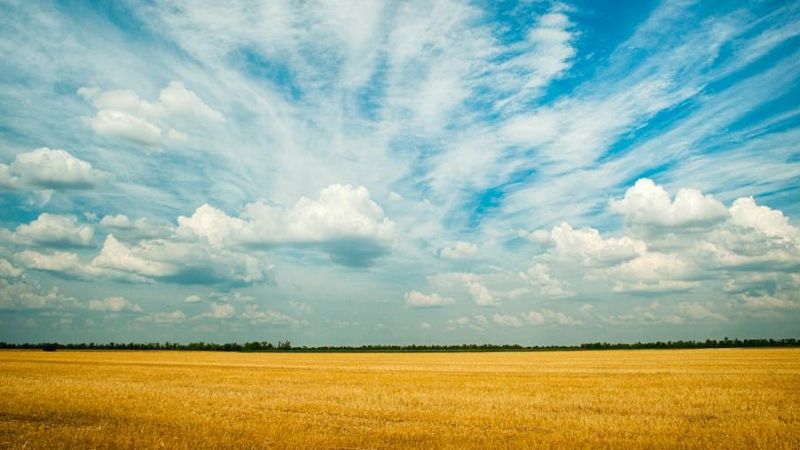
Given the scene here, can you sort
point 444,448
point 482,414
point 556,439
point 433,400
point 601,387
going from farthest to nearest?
point 601,387 < point 433,400 < point 482,414 < point 556,439 < point 444,448

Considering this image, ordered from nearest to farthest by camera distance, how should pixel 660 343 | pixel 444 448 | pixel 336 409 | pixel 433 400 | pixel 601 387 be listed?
pixel 444 448
pixel 336 409
pixel 433 400
pixel 601 387
pixel 660 343

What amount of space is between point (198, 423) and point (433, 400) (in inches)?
410

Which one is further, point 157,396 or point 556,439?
point 157,396

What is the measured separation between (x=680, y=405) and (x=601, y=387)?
24.7 feet

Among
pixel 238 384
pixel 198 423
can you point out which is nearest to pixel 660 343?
pixel 238 384

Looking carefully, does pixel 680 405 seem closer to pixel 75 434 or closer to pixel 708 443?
pixel 708 443

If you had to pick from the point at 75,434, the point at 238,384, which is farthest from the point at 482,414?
the point at 238,384

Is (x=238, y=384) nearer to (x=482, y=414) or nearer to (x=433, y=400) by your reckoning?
(x=433, y=400)

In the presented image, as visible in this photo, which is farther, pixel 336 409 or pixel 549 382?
pixel 549 382

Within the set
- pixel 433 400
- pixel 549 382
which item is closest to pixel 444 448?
pixel 433 400

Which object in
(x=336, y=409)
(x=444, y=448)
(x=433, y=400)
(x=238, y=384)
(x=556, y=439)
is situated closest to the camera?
(x=444, y=448)

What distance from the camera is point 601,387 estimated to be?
2798cm

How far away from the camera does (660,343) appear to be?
171 m

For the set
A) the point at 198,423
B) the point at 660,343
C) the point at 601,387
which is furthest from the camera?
the point at 660,343
